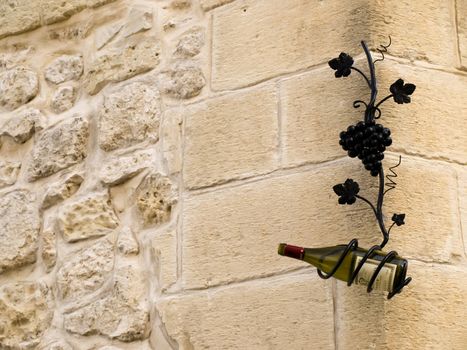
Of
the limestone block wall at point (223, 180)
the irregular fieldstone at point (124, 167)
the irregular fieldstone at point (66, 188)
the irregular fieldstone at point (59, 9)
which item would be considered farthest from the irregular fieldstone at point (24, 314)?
the irregular fieldstone at point (59, 9)

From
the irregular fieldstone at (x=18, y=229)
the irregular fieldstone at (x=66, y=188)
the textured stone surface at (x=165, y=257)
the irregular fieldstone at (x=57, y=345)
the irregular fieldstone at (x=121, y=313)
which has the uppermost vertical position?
the irregular fieldstone at (x=66, y=188)

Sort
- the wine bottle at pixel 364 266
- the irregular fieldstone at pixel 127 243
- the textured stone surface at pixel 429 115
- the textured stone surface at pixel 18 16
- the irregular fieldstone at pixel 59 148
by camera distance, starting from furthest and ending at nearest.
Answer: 1. the textured stone surface at pixel 18 16
2. the irregular fieldstone at pixel 59 148
3. the irregular fieldstone at pixel 127 243
4. the textured stone surface at pixel 429 115
5. the wine bottle at pixel 364 266

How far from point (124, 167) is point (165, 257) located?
312mm

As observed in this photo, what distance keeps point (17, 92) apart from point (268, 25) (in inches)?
35.5

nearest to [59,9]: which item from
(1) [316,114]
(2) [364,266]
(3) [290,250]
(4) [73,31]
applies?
(4) [73,31]

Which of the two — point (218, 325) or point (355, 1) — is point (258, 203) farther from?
point (355, 1)

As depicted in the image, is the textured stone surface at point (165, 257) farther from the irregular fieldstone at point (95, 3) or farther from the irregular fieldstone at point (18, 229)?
the irregular fieldstone at point (95, 3)

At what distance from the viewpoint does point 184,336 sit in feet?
9.36

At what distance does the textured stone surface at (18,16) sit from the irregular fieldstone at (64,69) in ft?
0.61

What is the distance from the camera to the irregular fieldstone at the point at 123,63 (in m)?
3.26

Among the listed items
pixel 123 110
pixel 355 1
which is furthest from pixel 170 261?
pixel 355 1

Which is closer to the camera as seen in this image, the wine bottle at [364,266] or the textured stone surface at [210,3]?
the wine bottle at [364,266]

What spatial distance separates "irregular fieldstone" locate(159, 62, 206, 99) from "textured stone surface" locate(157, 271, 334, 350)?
1.97 ft

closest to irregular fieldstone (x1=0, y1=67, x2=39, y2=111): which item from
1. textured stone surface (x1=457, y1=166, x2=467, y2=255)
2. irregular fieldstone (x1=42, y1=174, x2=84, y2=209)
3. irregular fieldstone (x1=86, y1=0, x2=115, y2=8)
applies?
irregular fieldstone (x1=86, y1=0, x2=115, y2=8)
